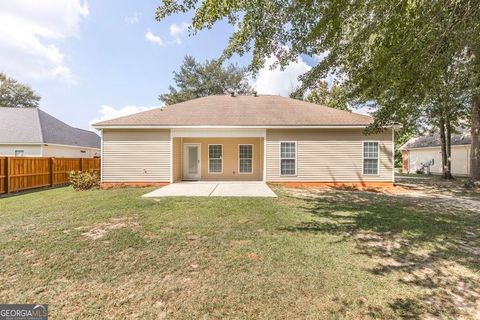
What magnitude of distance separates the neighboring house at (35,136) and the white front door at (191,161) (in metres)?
11.2

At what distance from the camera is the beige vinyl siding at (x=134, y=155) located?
38.7 ft

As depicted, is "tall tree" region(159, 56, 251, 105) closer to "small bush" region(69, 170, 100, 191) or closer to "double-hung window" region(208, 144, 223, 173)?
"double-hung window" region(208, 144, 223, 173)

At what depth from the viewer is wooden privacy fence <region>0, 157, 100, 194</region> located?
10.3 meters

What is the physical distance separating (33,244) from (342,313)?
5.19m

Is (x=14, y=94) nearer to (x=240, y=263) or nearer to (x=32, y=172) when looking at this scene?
(x=32, y=172)

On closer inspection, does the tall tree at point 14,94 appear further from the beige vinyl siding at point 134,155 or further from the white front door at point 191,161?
the white front door at point 191,161

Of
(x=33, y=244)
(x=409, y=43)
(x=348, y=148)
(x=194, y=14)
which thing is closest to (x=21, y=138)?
(x=33, y=244)

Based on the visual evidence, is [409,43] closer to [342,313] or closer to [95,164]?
[342,313]

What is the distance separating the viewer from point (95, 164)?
17.1m

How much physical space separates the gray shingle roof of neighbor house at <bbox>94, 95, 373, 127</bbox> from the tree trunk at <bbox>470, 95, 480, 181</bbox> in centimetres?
562

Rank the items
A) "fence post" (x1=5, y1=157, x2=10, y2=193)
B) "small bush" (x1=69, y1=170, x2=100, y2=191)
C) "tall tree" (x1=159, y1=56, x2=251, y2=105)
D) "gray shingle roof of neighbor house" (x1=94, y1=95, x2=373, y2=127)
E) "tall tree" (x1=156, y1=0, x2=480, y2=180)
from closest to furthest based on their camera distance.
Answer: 1. "tall tree" (x1=156, y1=0, x2=480, y2=180)
2. "fence post" (x1=5, y1=157, x2=10, y2=193)
3. "small bush" (x1=69, y1=170, x2=100, y2=191)
4. "gray shingle roof of neighbor house" (x1=94, y1=95, x2=373, y2=127)
5. "tall tree" (x1=159, y1=56, x2=251, y2=105)
